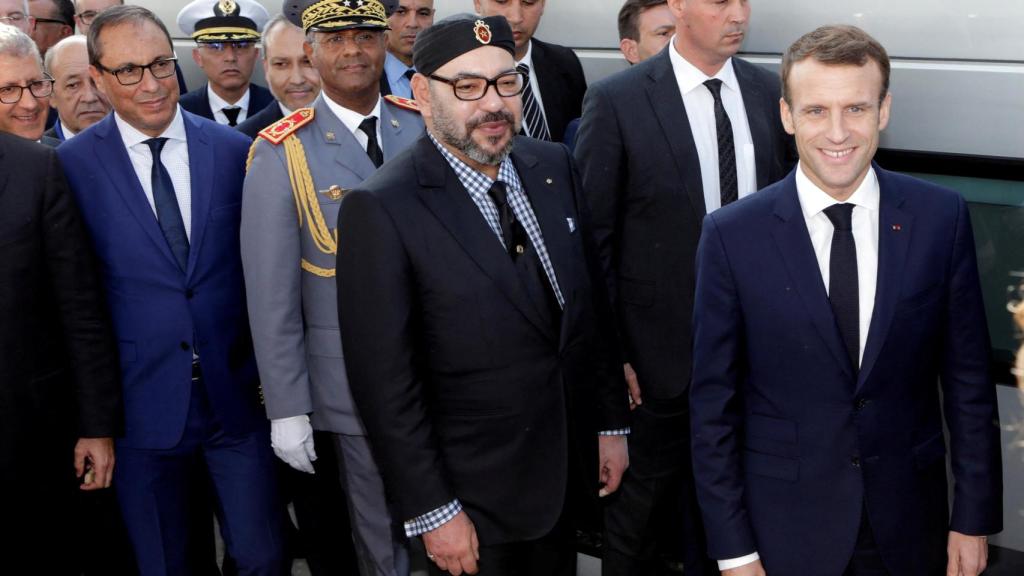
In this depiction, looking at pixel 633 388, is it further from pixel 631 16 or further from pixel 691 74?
pixel 631 16

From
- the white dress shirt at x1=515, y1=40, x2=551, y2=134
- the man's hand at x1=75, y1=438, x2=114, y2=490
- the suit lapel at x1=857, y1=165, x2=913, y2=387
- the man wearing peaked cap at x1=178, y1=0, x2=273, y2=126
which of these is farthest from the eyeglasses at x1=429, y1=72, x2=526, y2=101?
the man wearing peaked cap at x1=178, y1=0, x2=273, y2=126

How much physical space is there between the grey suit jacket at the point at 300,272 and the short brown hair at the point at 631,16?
1.11 m

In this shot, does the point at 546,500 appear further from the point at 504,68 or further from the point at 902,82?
the point at 902,82

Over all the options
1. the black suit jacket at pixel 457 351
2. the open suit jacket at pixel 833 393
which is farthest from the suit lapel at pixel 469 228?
the open suit jacket at pixel 833 393

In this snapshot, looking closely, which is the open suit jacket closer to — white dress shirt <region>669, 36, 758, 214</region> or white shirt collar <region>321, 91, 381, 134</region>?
white dress shirt <region>669, 36, 758, 214</region>

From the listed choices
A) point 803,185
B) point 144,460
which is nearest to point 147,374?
point 144,460

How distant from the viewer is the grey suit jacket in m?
3.59

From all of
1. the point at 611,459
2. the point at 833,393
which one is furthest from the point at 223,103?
the point at 833,393

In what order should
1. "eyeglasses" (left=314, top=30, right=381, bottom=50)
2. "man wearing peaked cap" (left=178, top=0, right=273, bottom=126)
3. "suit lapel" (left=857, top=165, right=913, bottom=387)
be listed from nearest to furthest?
"suit lapel" (left=857, top=165, right=913, bottom=387) → "eyeglasses" (left=314, top=30, right=381, bottom=50) → "man wearing peaked cap" (left=178, top=0, right=273, bottom=126)

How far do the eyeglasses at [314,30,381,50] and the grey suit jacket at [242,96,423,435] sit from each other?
0.21 meters

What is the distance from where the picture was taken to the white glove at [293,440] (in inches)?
143

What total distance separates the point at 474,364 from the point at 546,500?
15.1 inches

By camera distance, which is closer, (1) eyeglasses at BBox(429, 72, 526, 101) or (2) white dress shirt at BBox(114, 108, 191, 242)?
(1) eyeglasses at BBox(429, 72, 526, 101)

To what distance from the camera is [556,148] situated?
327 centimetres
